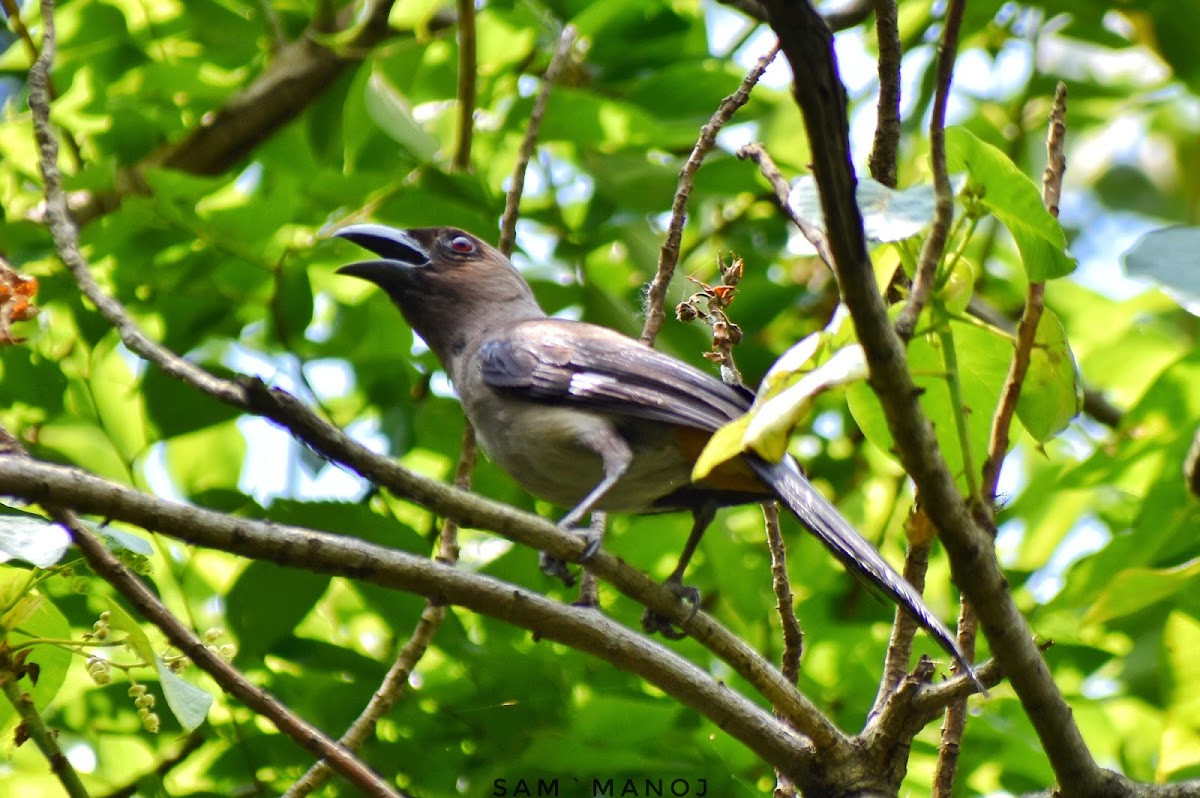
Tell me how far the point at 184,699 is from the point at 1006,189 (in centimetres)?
175

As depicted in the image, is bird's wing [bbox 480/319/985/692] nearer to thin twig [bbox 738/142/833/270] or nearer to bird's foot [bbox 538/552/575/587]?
bird's foot [bbox 538/552/575/587]

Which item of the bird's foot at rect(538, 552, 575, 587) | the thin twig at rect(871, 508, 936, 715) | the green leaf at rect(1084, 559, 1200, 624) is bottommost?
the thin twig at rect(871, 508, 936, 715)

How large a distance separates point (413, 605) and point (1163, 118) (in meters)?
7.69

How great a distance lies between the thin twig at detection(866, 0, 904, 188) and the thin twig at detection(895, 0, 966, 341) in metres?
0.21

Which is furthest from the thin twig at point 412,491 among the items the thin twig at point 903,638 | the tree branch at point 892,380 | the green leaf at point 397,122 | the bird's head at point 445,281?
the bird's head at point 445,281

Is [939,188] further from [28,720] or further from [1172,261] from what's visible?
[28,720]

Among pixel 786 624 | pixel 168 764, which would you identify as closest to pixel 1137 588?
pixel 786 624

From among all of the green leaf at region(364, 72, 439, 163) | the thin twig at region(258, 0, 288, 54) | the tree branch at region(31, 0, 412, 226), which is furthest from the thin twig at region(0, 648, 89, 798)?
the thin twig at region(258, 0, 288, 54)

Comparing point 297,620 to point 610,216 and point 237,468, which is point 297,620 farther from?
point 610,216

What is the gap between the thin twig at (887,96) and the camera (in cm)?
225

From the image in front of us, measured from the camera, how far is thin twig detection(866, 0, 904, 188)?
2254 mm

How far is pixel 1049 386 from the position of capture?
2490mm

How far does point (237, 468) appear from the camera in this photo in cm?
482

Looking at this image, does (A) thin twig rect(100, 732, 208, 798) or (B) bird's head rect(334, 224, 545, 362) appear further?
(B) bird's head rect(334, 224, 545, 362)
